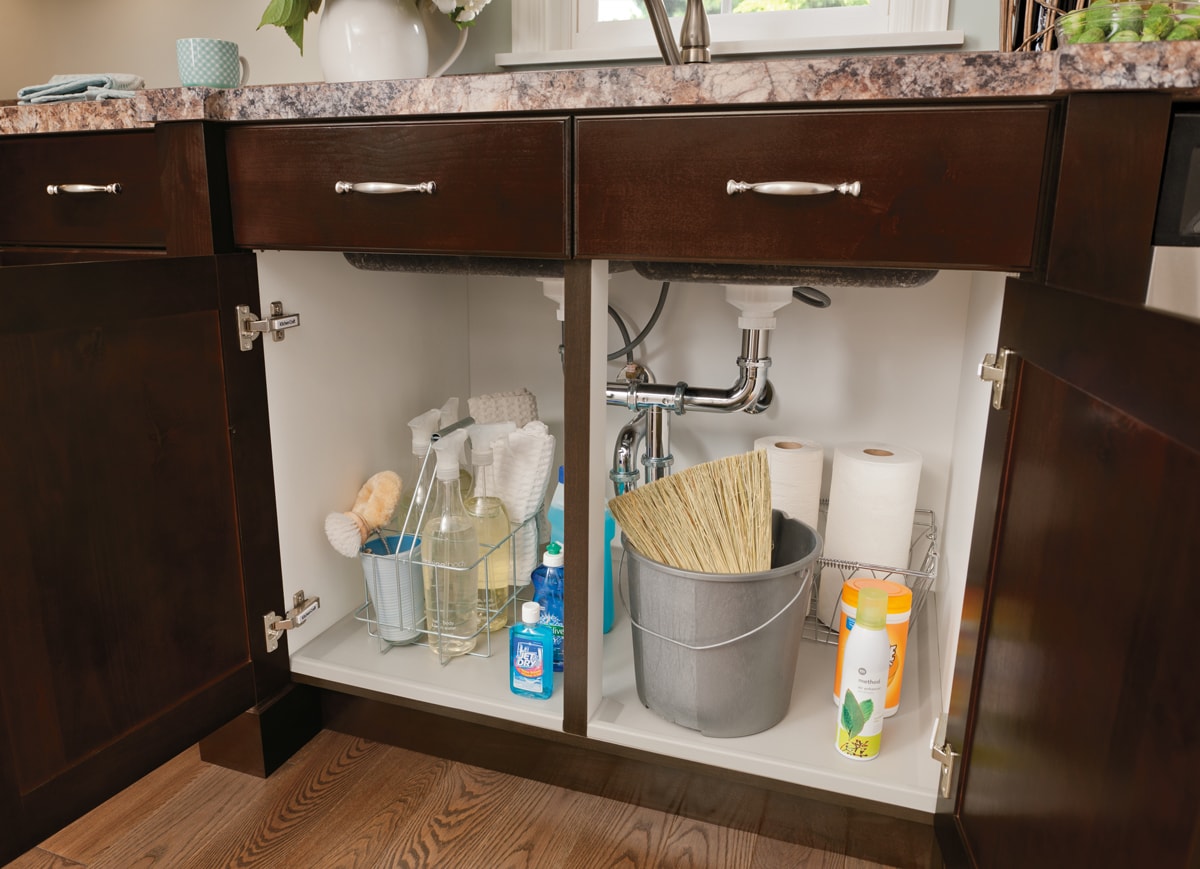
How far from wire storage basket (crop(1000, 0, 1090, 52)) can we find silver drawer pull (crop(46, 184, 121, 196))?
1.18 m

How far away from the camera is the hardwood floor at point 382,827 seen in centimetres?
109

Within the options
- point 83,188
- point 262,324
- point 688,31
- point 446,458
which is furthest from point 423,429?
point 688,31

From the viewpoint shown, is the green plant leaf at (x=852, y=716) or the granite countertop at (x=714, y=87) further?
the green plant leaf at (x=852, y=716)

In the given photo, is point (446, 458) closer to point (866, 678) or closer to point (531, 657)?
point (531, 657)

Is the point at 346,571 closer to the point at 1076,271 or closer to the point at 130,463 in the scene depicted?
the point at 130,463

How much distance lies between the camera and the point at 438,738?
1.29 meters

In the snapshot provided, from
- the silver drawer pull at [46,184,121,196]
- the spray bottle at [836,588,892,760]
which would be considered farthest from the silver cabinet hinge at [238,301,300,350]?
the spray bottle at [836,588,892,760]

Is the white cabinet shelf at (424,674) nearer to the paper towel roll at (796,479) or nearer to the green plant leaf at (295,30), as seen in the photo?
the paper towel roll at (796,479)

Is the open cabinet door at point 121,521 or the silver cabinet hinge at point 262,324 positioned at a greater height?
the silver cabinet hinge at point 262,324

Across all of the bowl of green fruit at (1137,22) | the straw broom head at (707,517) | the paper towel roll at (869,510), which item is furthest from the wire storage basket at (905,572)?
the bowl of green fruit at (1137,22)

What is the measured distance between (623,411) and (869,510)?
54 cm

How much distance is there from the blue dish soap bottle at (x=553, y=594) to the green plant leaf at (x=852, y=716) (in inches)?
17.2

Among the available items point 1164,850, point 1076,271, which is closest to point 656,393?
point 1076,271

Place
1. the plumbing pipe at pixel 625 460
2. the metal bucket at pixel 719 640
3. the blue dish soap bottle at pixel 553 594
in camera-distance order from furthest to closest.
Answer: the plumbing pipe at pixel 625 460
the blue dish soap bottle at pixel 553 594
the metal bucket at pixel 719 640
